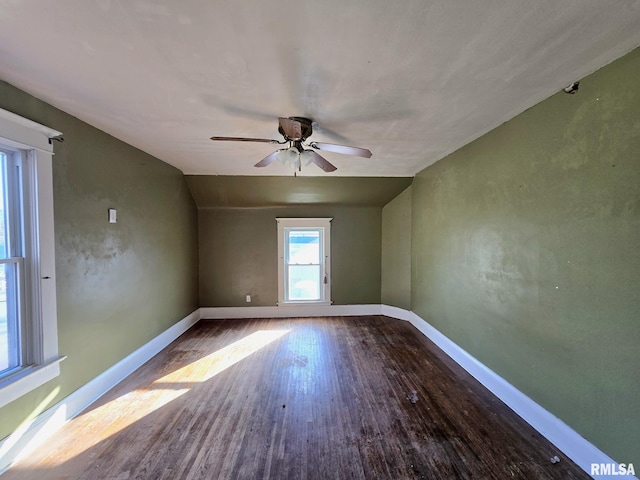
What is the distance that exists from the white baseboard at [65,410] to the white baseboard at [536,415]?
339 centimetres

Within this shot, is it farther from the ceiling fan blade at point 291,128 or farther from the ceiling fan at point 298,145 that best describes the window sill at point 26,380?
the ceiling fan blade at point 291,128

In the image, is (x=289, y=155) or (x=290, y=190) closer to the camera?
(x=289, y=155)

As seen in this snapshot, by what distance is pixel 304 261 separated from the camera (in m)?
4.87

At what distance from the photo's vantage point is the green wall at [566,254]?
4.69 ft

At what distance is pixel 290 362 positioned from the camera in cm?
305

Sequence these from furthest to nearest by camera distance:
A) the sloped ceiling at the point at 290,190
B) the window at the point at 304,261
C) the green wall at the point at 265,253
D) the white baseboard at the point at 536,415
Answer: the window at the point at 304,261 < the green wall at the point at 265,253 < the sloped ceiling at the point at 290,190 < the white baseboard at the point at 536,415

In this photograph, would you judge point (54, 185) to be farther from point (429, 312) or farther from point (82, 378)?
point (429, 312)

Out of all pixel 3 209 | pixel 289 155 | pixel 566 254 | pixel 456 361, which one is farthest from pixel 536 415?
pixel 3 209

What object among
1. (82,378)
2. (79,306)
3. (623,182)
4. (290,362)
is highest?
(623,182)

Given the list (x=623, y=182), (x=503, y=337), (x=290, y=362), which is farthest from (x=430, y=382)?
(x=623, y=182)

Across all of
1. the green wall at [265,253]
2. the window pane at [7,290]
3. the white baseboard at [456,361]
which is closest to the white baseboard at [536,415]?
A: the white baseboard at [456,361]

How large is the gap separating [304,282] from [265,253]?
85 cm

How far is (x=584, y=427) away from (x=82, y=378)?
3.51 meters

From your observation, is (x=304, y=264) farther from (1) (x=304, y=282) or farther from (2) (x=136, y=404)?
(2) (x=136, y=404)
